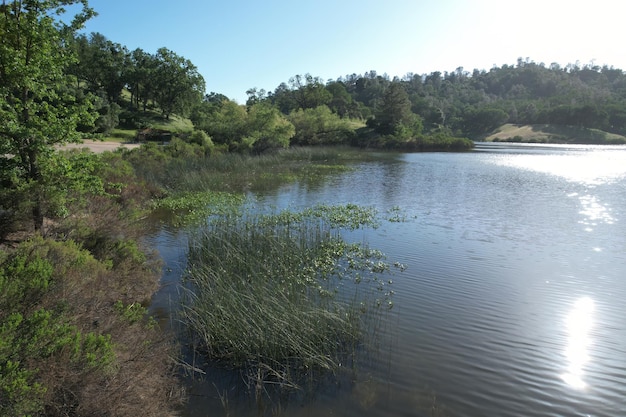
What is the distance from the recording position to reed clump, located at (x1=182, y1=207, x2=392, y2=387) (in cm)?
637

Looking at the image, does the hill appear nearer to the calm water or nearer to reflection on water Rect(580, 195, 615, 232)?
reflection on water Rect(580, 195, 615, 232)

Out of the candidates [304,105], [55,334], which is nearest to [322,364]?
[55,334]

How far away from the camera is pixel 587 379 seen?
6.32 metres

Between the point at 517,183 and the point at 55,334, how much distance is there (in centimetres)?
A: 3063

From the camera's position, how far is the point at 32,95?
7867 millimetres

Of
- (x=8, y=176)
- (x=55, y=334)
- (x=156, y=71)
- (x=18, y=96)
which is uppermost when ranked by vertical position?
(x=156, y=71)

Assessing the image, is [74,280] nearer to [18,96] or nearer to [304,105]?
[18,96]

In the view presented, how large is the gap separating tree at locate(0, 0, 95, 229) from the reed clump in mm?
3894

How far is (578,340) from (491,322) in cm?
157

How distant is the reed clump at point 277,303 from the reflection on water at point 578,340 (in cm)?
354

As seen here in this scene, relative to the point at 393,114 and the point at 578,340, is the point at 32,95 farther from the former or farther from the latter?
the point at 393,114

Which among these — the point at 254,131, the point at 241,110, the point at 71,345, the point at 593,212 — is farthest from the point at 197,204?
the point at 241,110

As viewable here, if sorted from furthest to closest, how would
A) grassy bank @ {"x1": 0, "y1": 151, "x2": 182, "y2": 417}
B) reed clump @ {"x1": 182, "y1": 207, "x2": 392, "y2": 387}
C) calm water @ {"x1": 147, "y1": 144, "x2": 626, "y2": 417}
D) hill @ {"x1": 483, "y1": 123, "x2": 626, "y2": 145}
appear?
hill @ {"x1": 483, "y1": 123, "x2": 626, "y2": 145} < reed clump @ {"x1": 182, "y1": 207, "x2": 392, "y2": 387} < calm water @ {"x1": 147, "y1": 144, "x2": 626, "y2": 417} < grassy bank @ {"x1": 0, "y1": 151, "x2": 182, "y2": 417}

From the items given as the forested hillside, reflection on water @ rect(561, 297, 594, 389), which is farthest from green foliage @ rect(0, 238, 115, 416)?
the forested hillside
